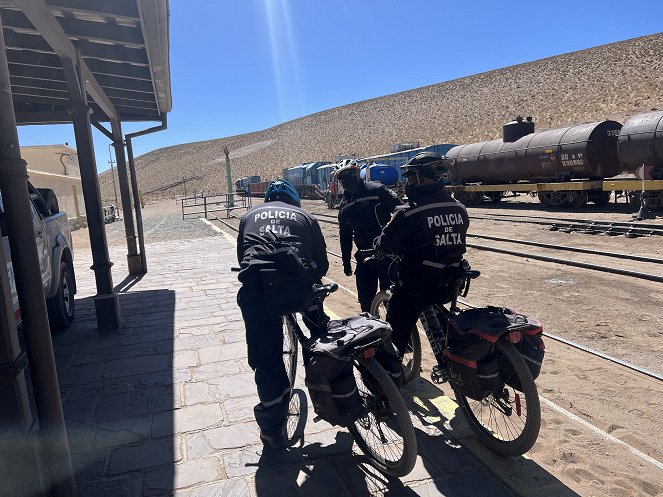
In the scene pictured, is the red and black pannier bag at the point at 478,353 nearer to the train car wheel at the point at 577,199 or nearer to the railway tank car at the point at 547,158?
the railway tank car at the point at 547,158

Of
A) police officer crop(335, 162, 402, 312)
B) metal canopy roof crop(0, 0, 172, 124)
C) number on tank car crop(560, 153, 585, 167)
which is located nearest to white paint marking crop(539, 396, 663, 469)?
police officer crop(335, 162, 402, 312)

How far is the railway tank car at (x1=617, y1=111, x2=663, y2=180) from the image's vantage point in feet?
50.2

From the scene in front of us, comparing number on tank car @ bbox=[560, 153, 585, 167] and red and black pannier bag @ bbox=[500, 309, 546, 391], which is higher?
number on tank car @ bbox=[560, 153, 585, 167]

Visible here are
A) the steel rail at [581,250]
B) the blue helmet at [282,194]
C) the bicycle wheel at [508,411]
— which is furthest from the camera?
the steel rail at [581,250]

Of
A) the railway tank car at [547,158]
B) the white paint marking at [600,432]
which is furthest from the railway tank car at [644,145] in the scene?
the white paint marking at [600,432]

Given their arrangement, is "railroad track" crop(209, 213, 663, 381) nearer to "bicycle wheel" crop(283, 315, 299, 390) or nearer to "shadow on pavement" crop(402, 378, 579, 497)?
"shadow on pavement" crop(402, 378, 579, 497)

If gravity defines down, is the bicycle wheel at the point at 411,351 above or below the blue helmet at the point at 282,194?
below

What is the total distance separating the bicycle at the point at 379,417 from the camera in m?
2.82

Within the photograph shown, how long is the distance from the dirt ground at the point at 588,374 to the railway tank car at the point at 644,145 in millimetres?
6451

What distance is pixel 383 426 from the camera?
349 centimetres

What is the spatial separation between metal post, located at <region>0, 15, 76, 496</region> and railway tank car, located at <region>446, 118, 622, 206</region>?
52.7 ft

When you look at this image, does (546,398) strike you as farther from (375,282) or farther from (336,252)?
(336,252)

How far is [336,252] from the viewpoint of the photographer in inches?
535

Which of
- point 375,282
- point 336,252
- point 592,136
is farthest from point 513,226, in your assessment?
point 375,282
